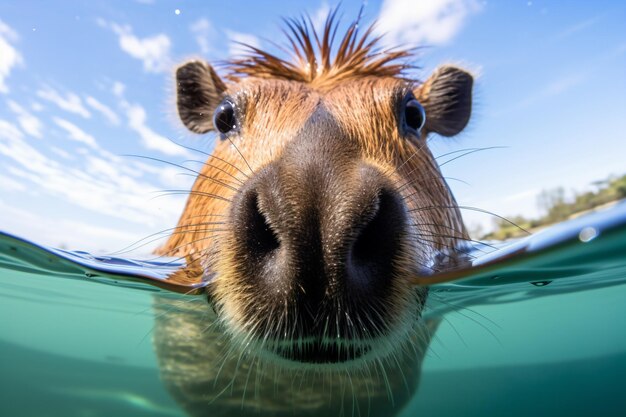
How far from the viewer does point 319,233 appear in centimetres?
224

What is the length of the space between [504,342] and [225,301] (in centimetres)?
2127

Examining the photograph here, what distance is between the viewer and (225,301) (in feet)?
8.61

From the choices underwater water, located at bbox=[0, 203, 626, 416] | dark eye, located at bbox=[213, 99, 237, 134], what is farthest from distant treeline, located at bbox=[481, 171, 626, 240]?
dark eye, located at bbox=[213, 99, 237, 134]

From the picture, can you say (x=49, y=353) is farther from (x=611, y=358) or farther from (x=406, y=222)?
(x=611, y=358)

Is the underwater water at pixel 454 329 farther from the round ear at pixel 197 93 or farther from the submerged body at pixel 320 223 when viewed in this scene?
the round ear at pixel 197 93

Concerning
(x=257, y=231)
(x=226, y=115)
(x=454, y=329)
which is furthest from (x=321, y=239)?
(x=454, y=329)

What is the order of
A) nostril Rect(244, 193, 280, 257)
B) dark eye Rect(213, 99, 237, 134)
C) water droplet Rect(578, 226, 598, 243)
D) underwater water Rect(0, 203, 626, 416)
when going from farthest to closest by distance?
underwater water Rect(0, 203, 626, 416)
water droplet Rect(578, 226, 598, 243)
dark eye Rect(213, 99, 237, 134)
nostril Rect(244, 193, 280, 257)

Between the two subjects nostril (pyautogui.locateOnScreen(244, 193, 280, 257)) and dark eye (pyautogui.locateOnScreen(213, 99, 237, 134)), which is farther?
dark eye (pyautogui.locateOnScreen(213, 99, 237, 134))

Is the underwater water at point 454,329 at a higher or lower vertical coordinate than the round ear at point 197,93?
lower

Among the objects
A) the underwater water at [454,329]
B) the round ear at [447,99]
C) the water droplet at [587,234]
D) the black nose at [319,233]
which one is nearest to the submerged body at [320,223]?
the black nose at [319,233]

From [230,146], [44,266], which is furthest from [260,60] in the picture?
[44,266]

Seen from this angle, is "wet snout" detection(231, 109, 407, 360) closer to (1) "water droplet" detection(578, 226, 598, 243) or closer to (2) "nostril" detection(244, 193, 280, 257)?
(2) "nostril" detection(244, 193, 280, 257)

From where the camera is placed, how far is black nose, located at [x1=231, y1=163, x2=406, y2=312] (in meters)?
2.24

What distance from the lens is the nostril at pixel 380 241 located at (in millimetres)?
2373
